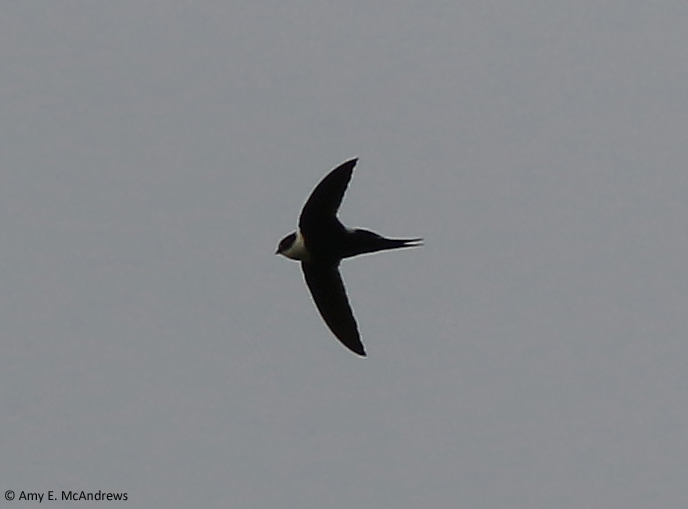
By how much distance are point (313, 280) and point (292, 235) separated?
0.54 m

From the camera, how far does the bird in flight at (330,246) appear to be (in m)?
11.8

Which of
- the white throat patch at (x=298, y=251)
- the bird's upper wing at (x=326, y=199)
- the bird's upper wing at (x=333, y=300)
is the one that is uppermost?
the bird's upper wing at (x=326, y=199)

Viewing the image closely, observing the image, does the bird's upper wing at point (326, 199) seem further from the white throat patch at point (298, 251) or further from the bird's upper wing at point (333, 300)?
the bird's upper wing at point (333, 300)

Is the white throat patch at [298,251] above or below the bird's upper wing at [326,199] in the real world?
below

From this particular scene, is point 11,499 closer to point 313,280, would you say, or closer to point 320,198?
point 313,280

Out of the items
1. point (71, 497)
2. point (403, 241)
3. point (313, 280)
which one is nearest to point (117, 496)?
point (71, 497)

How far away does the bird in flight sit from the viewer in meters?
11.8

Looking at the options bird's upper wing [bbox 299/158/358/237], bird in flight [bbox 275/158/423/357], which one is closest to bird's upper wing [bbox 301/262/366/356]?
bird in flight [bbox 275/158/423/357]

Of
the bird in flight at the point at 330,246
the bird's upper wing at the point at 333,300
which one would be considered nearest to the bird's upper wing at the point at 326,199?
the bird in flight at the point at 330,246

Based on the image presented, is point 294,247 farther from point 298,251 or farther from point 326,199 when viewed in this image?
point 326,199

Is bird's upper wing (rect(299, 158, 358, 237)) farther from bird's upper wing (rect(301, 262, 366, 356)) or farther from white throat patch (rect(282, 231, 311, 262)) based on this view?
bird's upper wing (rect(301, 262, 366, 356))

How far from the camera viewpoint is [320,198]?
11789 mm

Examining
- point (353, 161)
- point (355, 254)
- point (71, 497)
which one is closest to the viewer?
point (353, 161)

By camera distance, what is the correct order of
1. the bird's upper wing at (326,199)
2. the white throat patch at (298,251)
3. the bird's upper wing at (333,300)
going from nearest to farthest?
the bird's upper wing at (326,199), the white throat patch at (298,251), the bird's upper wing at (333,300)
